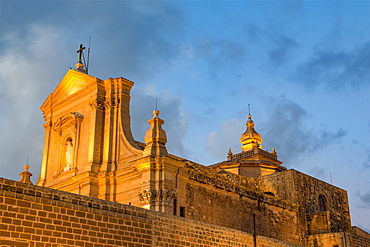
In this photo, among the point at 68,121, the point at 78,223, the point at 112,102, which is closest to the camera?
the point at 78,223

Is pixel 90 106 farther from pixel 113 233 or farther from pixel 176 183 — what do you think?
pixel 113 233

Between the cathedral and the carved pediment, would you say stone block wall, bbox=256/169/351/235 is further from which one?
the carved pediment

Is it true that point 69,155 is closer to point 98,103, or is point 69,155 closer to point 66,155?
point 66,155

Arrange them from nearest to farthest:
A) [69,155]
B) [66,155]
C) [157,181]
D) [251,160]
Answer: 1. [157,181]
2. [69,155]
3. [66,155]
4. [251,160]

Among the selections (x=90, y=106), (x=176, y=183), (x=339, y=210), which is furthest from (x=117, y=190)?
(x=339, y=210)

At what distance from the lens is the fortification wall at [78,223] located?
9.30 m

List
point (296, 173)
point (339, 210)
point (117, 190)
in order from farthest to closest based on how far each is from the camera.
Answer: point (339, 210), point (296, 173), point (117, 190)

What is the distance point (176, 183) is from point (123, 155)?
3.41m

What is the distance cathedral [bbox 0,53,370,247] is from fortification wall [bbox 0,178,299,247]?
1737mm

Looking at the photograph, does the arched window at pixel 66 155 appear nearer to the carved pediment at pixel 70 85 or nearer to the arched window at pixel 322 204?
the carved pediment at pixel 70 85

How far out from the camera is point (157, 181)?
19.6 meters

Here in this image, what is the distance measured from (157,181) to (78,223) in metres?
9.21

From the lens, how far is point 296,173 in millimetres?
28016

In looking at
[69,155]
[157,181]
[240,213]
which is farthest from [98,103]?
[240,213]
